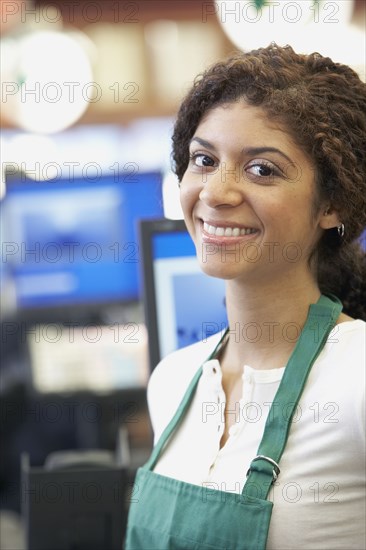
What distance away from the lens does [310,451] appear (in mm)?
1293

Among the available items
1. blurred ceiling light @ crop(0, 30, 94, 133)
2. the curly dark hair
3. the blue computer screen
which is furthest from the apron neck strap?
blurred ceiling light @ crop(0, 30, 94, 133)

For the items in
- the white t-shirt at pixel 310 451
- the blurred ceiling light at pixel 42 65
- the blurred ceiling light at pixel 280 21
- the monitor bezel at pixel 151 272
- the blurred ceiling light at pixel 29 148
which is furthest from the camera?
the blurred ceiling light at pixel 29 148

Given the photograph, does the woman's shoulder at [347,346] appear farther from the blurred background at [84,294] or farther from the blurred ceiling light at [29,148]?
the blurred ceiling light at [29,148]

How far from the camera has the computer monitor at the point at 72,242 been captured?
2.87 metres

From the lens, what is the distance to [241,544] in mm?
1306

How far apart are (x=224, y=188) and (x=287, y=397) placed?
33cm

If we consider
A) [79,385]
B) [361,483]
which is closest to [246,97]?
[361,483]

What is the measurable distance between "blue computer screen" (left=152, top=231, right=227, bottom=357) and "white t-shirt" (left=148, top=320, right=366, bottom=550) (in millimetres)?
434

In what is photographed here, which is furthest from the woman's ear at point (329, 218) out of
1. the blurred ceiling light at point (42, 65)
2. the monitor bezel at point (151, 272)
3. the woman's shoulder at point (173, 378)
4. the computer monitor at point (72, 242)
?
the blurred ceiling light at point (42, 65)

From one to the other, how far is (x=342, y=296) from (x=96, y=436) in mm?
1389

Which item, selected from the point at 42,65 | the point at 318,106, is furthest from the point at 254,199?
the point at 42,65

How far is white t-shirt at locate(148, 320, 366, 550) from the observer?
49.9 inches

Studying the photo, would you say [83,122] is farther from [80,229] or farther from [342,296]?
[342,296]

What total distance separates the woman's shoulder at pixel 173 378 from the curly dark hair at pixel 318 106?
29 centimetres
